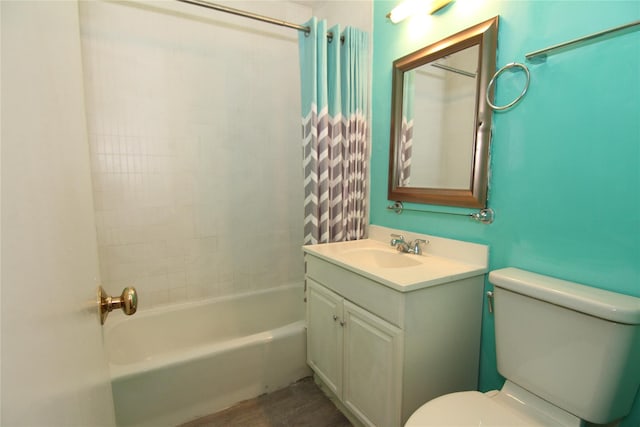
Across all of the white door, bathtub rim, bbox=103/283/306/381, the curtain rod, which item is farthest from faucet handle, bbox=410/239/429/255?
the white door

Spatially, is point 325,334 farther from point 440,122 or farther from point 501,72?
point 501,72

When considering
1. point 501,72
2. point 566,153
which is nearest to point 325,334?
point 566,153

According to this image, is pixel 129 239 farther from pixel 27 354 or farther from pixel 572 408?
pixel 572 408

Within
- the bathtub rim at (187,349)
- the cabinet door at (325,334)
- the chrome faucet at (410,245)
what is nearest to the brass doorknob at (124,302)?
the bathtub rim at (187,349)

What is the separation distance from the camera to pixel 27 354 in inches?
10.2

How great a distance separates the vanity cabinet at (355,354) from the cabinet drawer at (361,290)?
0.11 ft

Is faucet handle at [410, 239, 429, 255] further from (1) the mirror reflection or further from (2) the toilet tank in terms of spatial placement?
(2) the toilet tank

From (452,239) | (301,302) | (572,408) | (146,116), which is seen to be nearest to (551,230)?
(452,239)

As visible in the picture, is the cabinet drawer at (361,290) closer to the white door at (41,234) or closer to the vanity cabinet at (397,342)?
the vanity cabinet at (397,342)

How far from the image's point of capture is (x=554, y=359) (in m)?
0.99

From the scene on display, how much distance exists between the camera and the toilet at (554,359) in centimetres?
88

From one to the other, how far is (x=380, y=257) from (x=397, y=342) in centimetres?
61

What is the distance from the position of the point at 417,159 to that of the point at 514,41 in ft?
2.18

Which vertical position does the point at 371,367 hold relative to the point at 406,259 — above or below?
below
